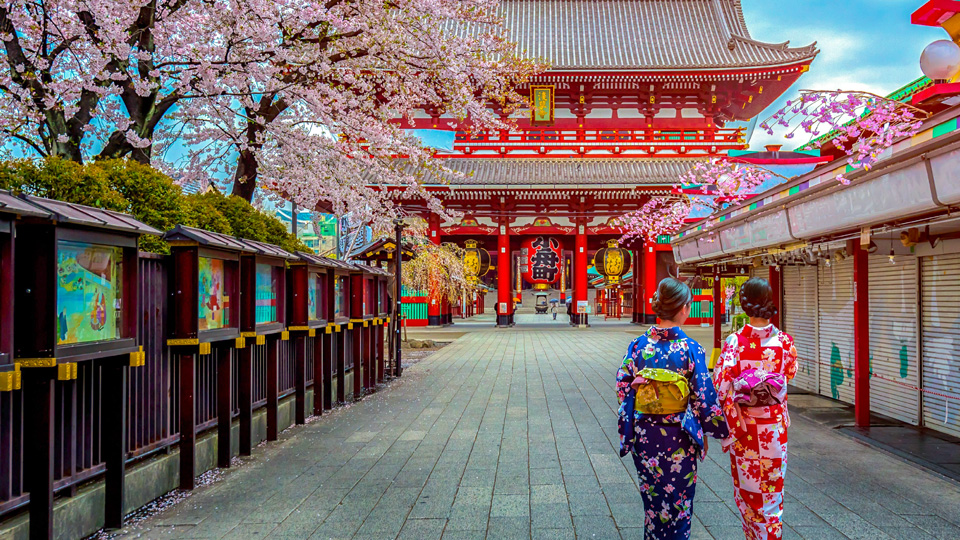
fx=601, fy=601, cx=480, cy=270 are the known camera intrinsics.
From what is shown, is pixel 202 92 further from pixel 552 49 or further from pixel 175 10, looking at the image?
pixel 552 49

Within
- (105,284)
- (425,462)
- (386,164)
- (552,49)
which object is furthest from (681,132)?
(105,284)

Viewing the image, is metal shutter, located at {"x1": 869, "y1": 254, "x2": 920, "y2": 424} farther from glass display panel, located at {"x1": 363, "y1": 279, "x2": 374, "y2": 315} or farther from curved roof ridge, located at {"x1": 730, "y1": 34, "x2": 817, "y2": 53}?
curved roof ridge, located at {"x1": 730, "y1": 34, "x2": 817, "y2": 53}

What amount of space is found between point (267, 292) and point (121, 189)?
1665mm

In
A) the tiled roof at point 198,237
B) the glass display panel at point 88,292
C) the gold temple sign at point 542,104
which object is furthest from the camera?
the gold temple sign at point 542,104

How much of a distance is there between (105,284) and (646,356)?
10.7 ft

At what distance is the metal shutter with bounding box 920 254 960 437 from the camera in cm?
622

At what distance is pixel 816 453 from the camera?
5.77 metres

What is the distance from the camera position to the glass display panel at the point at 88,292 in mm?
3352

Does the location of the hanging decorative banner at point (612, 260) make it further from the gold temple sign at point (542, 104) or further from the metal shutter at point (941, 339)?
the metal shutter at point (941, 339)

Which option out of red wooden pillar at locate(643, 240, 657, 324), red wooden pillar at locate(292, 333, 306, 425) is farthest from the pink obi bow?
red wooden pillar at locate(643, 240, 657, 324)

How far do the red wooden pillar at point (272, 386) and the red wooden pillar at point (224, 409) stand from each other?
39.0 inches

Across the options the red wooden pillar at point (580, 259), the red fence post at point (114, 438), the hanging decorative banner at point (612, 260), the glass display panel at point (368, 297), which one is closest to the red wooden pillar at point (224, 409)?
the red fence post at point (114, 438)

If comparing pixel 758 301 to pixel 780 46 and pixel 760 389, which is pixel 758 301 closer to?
pixel 760 389

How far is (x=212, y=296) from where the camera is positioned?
5016mm
